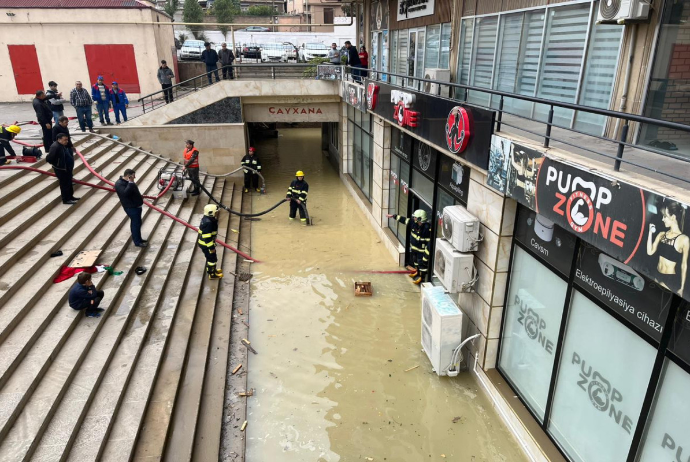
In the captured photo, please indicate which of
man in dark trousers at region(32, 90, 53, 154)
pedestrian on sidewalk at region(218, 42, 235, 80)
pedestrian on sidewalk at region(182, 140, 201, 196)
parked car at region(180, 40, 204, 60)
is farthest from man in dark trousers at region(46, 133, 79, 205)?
parked car at region(180, 40, 204, 60)

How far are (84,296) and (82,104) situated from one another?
1082 centimetres

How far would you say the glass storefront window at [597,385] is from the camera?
15.0 feet

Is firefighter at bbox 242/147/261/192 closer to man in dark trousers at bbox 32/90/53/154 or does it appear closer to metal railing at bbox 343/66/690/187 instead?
metal railing at bbox 343/66/690/187

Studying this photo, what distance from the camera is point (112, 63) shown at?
2327cm

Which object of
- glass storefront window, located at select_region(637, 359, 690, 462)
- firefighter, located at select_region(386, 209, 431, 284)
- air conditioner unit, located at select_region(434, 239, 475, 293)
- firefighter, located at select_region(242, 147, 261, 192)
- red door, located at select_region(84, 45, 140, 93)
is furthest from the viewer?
red door, located at select_region(84, 45, 140, 93)

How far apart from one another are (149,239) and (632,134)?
32.9ft

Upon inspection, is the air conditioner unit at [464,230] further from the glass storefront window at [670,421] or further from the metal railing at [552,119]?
the glass storefront window at [670,421]

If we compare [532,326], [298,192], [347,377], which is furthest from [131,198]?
[532,326]

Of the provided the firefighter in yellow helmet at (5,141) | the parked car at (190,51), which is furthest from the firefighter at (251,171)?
the parked car at (190,51)

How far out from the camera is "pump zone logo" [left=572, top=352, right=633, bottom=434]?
4.74m

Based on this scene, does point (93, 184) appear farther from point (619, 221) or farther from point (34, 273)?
point (619, 221)

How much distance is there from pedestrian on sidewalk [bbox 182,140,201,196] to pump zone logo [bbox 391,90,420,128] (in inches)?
292

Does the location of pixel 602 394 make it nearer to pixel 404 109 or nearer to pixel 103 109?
pixel 404 109

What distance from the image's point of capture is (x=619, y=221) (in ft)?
13.0
